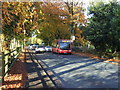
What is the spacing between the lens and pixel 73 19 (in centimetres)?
3272

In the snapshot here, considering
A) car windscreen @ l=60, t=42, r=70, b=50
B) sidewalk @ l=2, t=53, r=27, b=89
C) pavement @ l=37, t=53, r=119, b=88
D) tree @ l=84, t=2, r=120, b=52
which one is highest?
tree @ l=84, t=2, r=120, b=52

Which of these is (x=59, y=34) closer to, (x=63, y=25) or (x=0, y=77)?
(x=63, y=25)

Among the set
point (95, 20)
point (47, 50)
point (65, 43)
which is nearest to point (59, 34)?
point (47, 50)

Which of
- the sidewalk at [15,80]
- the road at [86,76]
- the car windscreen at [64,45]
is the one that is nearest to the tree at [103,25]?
the car windscreen at [64,45]

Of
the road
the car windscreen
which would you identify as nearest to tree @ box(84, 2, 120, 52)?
the car windscreen

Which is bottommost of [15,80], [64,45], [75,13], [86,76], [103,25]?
[86,76]

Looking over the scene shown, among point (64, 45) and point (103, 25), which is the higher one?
point (103, 25)

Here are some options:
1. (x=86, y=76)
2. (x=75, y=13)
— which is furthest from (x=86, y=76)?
(x=75, y=13)

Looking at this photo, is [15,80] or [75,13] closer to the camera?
[15,80]

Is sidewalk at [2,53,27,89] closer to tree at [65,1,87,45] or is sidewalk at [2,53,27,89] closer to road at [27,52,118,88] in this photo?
road at [27,52,118,88]

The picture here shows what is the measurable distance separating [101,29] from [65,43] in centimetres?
859

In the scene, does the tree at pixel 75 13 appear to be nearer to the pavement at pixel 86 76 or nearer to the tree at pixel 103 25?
the tree at pixel 103 25

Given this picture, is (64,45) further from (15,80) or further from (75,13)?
(15,80)

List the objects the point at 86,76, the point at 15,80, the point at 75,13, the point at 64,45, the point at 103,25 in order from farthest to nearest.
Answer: the point at 75,13 < the point at 64,45 < the point at 103,25 < the point at 86,76 < the point at 15,80
